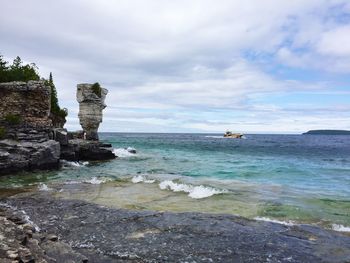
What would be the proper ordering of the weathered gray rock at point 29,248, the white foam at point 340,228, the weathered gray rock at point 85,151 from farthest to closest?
the weathered gray rock at point 85,151, the white foam at point 340,228, the weathered gray rock at point 29,248

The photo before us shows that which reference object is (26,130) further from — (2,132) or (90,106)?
(90,106)

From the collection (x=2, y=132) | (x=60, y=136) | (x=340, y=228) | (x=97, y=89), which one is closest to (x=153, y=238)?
(x=340, y=228)

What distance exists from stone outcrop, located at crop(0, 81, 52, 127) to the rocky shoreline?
16.6m

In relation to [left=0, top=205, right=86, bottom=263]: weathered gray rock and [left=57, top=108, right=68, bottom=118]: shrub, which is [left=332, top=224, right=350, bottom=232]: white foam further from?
[left=57, top=108, right=68, bottom=118]: shrub

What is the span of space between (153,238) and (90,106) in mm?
37374

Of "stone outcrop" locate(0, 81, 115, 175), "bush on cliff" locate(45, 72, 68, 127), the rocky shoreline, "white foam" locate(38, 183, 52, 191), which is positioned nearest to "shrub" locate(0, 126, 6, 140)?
"stone outcrop" locate(0, 81, 115, 175)

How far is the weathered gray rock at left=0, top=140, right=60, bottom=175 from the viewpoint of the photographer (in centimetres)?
2425

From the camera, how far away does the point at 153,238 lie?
9.72 meters

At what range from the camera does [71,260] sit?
24.4 feet

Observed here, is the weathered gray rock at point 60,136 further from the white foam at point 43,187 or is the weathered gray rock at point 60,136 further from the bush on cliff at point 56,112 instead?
the white foam at point 43,187

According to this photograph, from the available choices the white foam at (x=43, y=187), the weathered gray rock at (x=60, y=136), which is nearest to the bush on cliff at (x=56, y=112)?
the weathered gray rock at (x=60, y=136)

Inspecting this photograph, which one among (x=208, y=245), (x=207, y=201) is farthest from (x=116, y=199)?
(x=208, y=245)

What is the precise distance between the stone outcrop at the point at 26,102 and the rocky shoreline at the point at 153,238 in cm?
1659

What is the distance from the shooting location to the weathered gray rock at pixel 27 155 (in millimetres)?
24250
